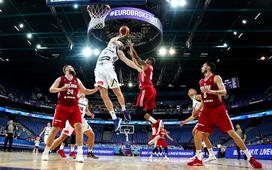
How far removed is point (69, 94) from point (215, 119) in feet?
10.6

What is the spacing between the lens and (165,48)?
20.6 m

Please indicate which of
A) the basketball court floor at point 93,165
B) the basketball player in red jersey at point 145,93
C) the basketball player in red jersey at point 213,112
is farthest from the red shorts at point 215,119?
the basketball player in red jersey at point 145,93

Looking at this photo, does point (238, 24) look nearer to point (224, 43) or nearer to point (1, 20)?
point (224, 43)

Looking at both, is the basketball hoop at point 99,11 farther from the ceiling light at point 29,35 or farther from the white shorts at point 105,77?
the ceiling light at point 29,35

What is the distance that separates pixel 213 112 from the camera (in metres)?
5.53

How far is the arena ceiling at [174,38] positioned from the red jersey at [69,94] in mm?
6812

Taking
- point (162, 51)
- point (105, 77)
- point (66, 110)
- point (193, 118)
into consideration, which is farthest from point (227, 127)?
point (162, 51)

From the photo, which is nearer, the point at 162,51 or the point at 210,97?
the point at 210,97

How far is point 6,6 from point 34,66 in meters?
11.9

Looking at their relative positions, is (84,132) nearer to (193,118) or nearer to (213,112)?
(193,118)

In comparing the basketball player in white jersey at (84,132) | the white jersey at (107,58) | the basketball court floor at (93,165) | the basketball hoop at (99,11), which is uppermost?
the basketball hoop at (99,11)

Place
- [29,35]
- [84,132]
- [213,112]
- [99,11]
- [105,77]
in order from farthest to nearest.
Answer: [29,35]
[99,11]
[84,132]
[105,77]
[213,112]

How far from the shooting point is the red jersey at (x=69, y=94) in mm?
5367

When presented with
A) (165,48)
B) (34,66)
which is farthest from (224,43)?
(34,66)
